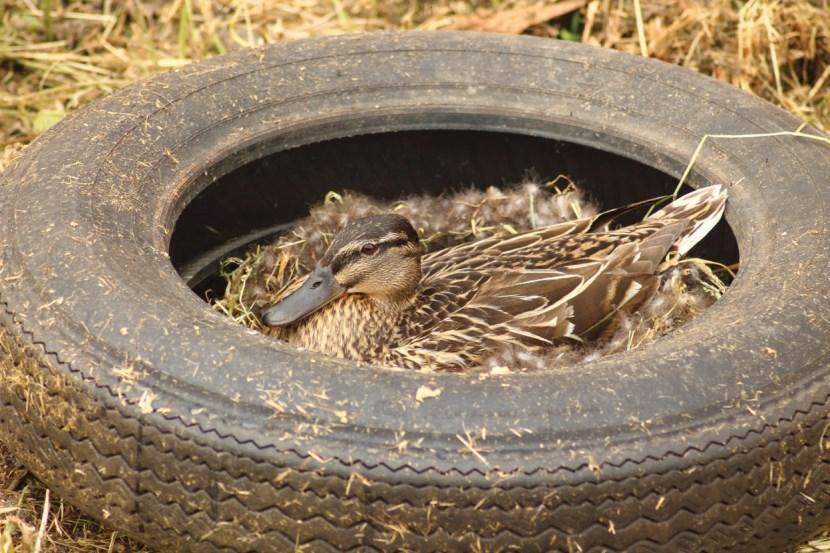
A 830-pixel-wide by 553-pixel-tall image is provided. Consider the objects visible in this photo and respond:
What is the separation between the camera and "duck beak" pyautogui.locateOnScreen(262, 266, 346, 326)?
3.95 m

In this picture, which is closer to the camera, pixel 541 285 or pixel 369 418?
pixel 369 418

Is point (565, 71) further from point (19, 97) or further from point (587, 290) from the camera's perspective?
point (19, 97)

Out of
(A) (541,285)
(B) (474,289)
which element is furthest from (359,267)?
(A) (541,285)

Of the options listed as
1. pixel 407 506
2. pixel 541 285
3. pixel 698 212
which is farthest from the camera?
pixel 698 212

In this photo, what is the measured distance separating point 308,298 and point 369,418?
45.3 inches

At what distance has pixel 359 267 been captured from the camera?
3957 mm

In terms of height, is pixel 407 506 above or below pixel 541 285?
below

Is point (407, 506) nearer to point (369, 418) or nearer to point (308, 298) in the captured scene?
point (369, 418)

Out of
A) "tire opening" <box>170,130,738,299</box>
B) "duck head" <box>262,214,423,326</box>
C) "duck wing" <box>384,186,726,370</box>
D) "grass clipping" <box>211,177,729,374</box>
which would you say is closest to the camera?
"duck wing" <box>384,186,726,370</box>

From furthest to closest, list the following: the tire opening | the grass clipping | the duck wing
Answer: the grass clipping, the tire opening, the duck wing

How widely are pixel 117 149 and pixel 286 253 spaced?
815 mm

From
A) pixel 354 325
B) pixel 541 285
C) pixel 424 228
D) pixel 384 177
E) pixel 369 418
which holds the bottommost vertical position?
pixel 369 418

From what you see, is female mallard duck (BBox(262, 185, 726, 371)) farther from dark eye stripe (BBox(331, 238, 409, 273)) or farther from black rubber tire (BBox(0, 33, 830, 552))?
black rubber tire (BBox(0, 33, 830, 552))

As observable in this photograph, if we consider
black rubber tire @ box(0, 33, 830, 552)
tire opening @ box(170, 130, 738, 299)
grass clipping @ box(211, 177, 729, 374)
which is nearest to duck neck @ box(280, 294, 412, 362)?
grass clipping @ box(211, 177, 729, 374)
